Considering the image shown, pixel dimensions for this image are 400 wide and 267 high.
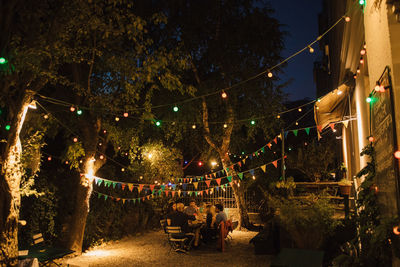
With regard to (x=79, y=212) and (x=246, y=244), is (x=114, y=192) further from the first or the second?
(x=246, y=244)

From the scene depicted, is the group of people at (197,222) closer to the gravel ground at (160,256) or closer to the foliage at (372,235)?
the gravel ground at (160,256)

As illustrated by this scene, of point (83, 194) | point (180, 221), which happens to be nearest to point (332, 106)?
point (180, 221)

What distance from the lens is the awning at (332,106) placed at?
275 inches

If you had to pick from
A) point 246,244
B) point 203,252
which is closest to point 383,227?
point 203,252

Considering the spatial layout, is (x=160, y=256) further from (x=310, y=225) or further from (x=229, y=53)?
(x=229, y=53)

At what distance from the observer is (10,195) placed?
612 centimetres

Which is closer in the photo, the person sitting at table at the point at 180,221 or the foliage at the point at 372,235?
the foliage at the point at 372,235

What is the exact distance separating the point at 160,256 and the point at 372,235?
6.47m

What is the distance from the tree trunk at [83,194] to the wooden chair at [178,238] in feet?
7.63

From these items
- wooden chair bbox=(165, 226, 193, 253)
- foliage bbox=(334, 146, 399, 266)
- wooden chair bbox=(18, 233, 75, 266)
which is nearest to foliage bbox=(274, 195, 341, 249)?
foliage bbox=(334, 146, 399, 266)

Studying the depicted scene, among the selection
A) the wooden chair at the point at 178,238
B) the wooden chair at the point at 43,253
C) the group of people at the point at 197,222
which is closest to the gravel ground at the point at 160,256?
the wooden chair at the point at 178,238

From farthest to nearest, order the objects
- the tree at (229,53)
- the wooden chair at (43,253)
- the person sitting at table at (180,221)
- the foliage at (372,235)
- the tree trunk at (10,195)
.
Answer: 1. the tree at (229,53)
2. the person sitting at table at (180,221)
3. the wooden chair at (43,253)
4. the tree trunk at (10,195)
5. the foliage at (372,235)

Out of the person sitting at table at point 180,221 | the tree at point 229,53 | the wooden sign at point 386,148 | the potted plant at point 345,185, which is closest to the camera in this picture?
the wooden sign at point 386,148

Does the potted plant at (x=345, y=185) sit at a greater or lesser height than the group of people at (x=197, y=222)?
greater
